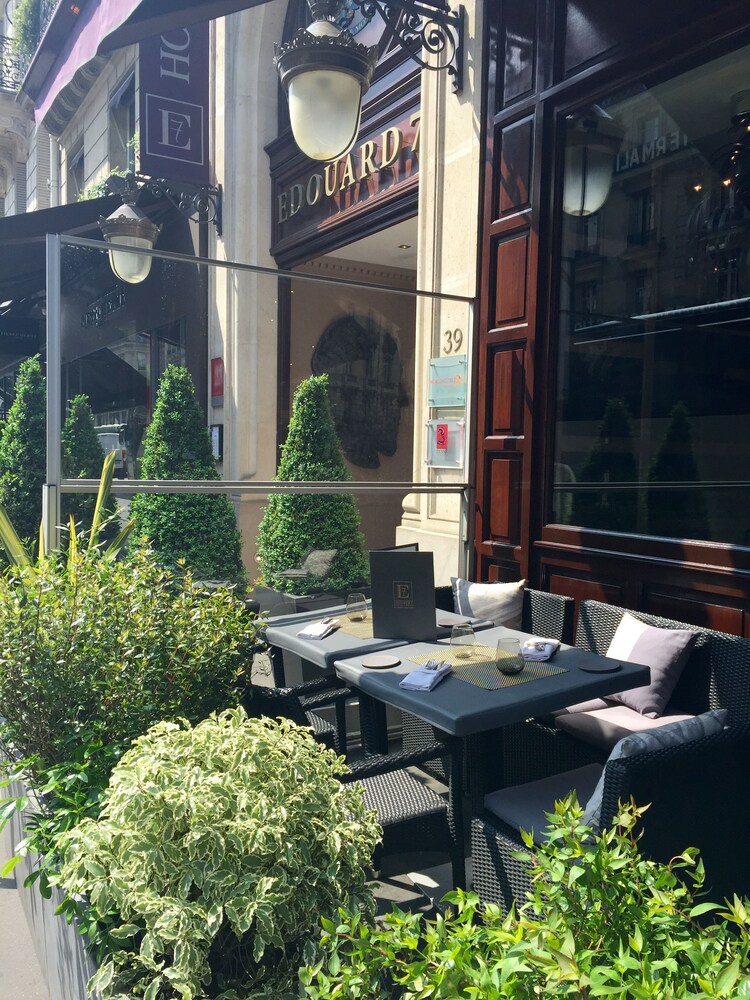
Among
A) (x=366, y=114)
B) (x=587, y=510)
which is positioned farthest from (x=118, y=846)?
(x=366, y=114)

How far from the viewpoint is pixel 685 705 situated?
3740 mm

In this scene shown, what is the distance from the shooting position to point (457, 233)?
6000 millimetres

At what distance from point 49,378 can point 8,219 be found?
219 inches

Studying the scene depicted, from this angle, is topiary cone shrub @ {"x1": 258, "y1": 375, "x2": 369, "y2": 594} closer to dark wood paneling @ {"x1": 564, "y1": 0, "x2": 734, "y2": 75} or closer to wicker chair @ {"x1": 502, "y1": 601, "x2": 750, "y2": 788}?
→ wicker chair @ {"x1": 502, "y1": 601, "x2": 750, "y2": 788}

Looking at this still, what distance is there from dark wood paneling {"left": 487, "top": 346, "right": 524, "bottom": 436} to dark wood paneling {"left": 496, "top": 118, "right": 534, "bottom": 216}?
1.01 meters

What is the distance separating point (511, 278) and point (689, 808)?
4056 mm

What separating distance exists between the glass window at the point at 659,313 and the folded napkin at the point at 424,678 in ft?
6.39

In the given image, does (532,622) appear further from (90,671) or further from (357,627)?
(90,671)

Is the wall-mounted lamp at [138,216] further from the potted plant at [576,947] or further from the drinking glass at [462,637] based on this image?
the potted plant at [576,947]

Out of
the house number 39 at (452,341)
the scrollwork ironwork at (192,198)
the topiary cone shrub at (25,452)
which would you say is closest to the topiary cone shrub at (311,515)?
the house number 39 at (452,341)

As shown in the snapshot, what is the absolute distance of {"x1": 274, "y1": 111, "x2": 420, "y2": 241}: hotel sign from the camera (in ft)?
22.1

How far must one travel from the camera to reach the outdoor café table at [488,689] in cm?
284

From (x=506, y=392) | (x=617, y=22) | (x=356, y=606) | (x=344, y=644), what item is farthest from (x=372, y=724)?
(x=617, y=22)

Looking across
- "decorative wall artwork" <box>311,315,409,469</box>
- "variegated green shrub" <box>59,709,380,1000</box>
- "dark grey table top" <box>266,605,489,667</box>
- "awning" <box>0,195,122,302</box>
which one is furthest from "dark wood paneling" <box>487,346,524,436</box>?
"awning" <box>0,195,122,302</box>
